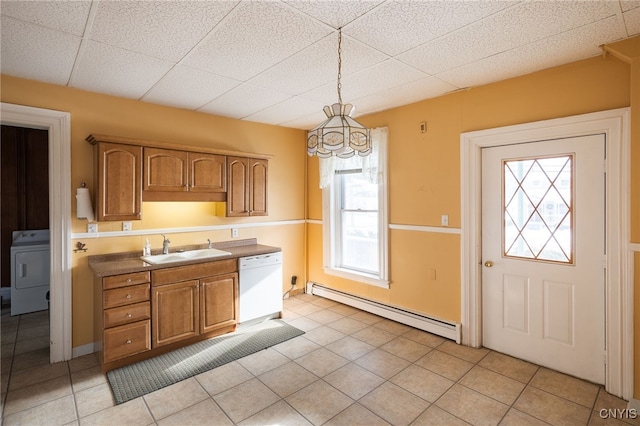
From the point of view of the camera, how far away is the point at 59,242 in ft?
10.1

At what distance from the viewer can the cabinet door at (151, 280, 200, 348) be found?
124 inches

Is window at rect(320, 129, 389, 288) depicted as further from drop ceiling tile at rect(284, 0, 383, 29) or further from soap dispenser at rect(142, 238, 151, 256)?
soap dispenser at rect(142, 238, 151, 256)

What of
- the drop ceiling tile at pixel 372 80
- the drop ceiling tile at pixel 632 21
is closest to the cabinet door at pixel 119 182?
the drop ceiling tile at pixel 372 80

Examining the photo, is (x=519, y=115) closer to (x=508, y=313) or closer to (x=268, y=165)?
(x=508, y=313)

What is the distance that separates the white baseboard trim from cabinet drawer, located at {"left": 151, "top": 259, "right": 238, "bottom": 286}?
3.19ft

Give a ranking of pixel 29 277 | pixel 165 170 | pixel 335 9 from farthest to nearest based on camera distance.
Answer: pixel 29 277 → pixel 165 170 → pixel 335 9

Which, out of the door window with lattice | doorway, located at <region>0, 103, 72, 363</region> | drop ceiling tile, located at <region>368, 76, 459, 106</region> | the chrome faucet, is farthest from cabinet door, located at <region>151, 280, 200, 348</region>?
the door window with lattice

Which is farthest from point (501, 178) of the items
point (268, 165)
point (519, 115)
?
point (268, 165)

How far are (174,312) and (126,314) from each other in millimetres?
429

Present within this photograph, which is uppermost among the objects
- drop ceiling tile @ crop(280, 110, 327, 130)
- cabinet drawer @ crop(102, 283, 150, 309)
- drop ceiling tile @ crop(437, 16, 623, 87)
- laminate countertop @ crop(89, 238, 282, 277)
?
drop ceiling tile @ crop(280, 110, 327, 130)

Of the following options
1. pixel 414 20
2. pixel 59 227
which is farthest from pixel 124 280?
pixel 414 20

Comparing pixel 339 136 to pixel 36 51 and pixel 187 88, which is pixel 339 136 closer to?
pixel 187 88

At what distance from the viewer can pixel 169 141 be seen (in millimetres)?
3824

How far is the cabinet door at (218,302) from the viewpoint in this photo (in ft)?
11.4
